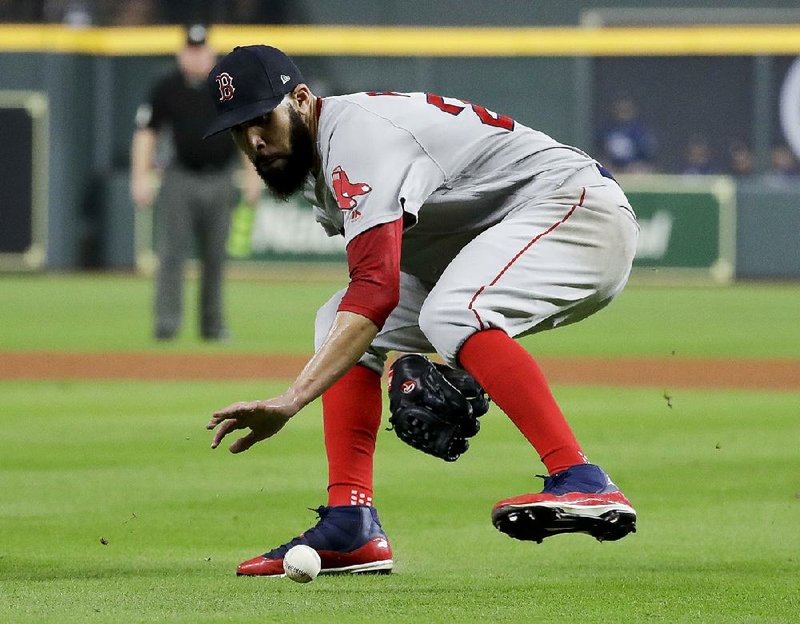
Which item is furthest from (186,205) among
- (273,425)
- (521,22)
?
(521,22)

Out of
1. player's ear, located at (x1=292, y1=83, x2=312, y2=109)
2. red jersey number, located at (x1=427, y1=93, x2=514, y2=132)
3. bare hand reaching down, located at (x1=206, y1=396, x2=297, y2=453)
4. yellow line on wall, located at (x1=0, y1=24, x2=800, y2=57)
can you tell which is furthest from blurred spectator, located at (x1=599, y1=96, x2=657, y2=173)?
bare hand reaching down, located at (x1=206, y1=396, x2=297, y2=453)

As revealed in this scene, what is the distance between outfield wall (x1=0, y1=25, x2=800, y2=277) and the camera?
21.6 meters

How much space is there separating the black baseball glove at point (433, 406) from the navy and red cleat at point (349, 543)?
35 centimetres

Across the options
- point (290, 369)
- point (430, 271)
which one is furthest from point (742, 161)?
point (430, 271)

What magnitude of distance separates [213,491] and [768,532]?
82.9 inches

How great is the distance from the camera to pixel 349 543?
4.73 m

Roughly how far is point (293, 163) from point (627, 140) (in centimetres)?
1795

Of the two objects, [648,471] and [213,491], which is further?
[648,471]

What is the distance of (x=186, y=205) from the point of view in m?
12.7

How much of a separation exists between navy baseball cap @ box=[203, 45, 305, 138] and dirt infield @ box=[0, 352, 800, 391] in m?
6.06

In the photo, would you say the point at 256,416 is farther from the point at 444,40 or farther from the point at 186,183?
the point at 444,40

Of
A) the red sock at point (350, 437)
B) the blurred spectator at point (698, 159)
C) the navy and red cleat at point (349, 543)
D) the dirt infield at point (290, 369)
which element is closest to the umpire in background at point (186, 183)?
the dirt infield at point (290, 369)

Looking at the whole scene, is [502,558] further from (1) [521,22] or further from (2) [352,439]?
(1) [521,22]

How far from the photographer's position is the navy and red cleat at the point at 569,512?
409 cm
